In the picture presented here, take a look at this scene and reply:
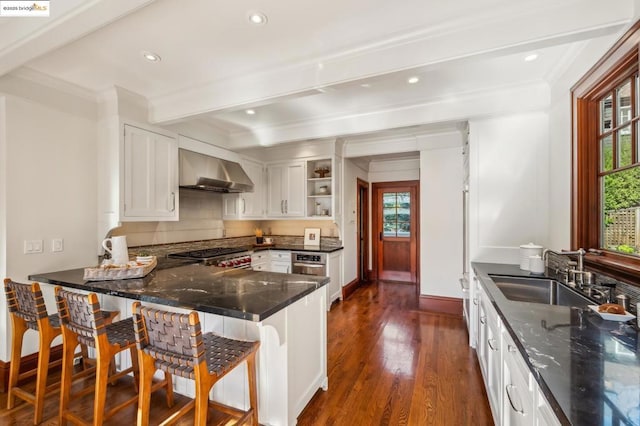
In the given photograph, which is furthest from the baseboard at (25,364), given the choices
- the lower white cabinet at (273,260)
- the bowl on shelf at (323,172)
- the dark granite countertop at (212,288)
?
the bowl on shelf at (323,172)

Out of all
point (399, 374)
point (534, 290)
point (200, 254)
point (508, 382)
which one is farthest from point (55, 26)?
point (534, 290)

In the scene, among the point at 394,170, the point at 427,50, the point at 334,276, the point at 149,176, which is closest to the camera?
the point at 427,50

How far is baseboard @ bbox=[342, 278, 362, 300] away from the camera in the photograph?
184 inches

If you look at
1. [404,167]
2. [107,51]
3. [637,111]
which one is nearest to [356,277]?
[404,167]

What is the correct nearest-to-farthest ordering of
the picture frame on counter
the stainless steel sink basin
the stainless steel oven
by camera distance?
the stainless steel sink basin, the stainless steel oven, the picture frame on counter

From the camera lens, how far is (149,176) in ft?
9.82

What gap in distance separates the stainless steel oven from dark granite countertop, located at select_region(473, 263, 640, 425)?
2.69 meters

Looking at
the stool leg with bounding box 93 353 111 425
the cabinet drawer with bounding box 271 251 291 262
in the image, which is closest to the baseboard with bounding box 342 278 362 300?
the cabinet drawer with bounding box 271 251 291 262

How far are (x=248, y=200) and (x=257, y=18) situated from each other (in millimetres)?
3067

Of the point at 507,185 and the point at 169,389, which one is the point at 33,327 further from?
the point at 507,185

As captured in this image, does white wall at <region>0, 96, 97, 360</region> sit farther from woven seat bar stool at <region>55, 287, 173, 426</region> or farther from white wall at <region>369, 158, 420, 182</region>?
white wall at <region>369, 158, 420, 182</region>

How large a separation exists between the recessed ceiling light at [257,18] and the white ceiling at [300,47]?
4 cm

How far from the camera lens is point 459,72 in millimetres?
2396

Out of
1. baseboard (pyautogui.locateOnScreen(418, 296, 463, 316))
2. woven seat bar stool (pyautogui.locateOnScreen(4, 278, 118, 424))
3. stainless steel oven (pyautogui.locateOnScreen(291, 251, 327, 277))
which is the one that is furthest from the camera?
stainless steel oven (pyautogui.locateOnScreen(291, 251, 327, 277))
